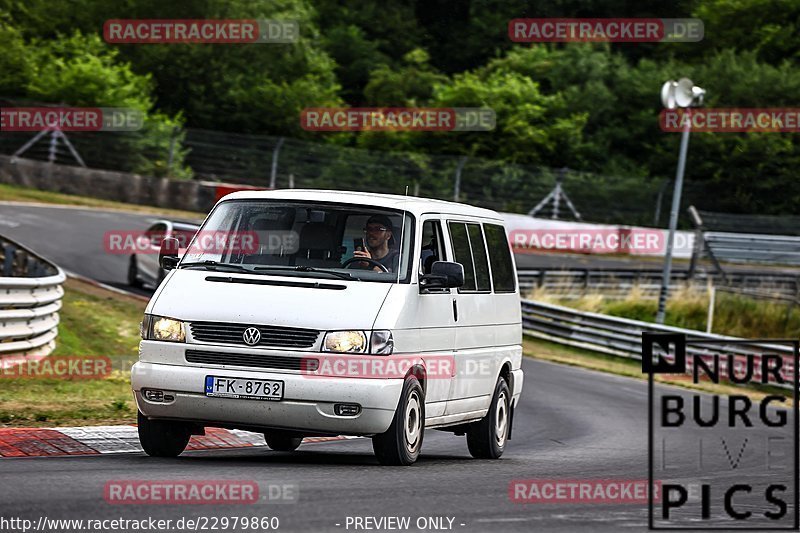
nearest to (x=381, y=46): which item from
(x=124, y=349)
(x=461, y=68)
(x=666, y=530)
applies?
(x=461, y=68)

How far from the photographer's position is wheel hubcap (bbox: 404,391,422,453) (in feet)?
33.2

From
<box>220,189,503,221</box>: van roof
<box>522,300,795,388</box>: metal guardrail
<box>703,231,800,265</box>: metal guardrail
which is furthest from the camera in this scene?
<box>703,231,800,265</box>: metal guardrail

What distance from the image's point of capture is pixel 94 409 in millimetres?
13562

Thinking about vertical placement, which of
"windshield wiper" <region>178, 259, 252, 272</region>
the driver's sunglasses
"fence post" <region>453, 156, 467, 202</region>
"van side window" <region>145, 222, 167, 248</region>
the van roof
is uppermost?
"fence post" <region>453, 156, 467, 202</region>

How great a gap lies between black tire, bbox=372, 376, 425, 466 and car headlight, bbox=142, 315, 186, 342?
1.55 metres

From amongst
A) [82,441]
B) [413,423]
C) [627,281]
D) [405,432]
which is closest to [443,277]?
[413,423]

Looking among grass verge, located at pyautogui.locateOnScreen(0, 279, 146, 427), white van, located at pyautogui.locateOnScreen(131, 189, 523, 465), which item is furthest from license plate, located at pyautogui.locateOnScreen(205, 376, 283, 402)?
grass verge, located at pyautogui.locateOnScreen(0, 279, 146, 427)

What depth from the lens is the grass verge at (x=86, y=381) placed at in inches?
505

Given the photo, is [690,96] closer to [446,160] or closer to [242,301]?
[446,160]

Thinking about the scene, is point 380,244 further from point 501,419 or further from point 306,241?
point 501,419

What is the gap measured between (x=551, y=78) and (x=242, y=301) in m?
53.8

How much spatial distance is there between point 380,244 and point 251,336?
145cm

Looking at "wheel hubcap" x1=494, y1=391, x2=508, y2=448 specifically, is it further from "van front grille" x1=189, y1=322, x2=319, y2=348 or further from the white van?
"van front grille" x1=189, y1=322, x2=319, y2=348

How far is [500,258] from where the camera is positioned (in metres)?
12.8
